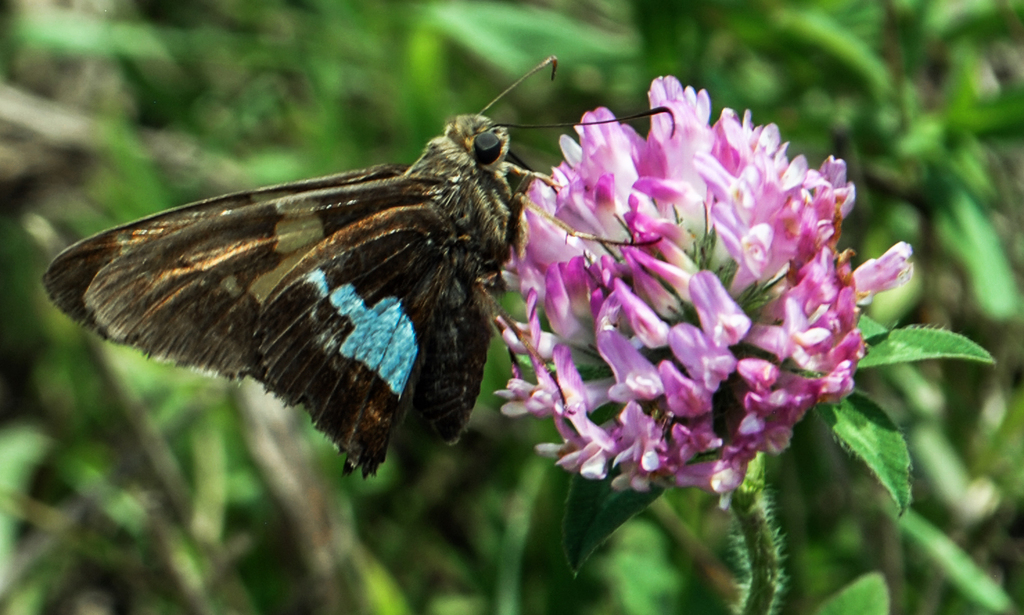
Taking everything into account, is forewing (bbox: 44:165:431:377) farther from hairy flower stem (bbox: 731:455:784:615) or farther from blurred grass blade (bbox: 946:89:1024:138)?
blurred grass blade (bbox: 946:89:1024:138)

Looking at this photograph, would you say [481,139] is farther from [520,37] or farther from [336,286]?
[520,37]

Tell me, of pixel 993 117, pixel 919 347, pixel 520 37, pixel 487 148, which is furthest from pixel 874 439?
pixel 520 37

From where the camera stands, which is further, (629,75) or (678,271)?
(629,75)

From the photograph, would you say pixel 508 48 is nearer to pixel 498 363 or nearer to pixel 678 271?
pixel 498 363

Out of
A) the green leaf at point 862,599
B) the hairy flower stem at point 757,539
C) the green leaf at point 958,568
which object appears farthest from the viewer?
the green leaf at point 958,568

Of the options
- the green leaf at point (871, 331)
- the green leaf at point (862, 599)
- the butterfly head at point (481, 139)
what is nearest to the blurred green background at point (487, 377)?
the green leaf at point (862, 599)

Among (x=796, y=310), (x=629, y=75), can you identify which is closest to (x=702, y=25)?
(x=629, y=75)

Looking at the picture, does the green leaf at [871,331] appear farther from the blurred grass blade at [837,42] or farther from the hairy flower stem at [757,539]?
the blurred grass blade at [837,42]
